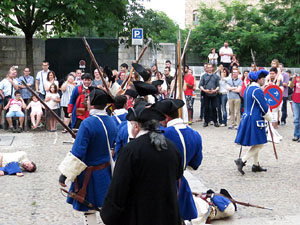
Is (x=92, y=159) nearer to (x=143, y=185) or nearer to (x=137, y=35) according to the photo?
(x=143, y=185)

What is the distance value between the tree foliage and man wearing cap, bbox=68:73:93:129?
23104 mm

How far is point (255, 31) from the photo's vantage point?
36312 millimetres

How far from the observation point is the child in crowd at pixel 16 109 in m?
15.4

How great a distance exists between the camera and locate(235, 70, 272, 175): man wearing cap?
967 cm

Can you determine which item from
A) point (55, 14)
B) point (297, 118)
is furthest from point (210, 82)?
point (55, 14)

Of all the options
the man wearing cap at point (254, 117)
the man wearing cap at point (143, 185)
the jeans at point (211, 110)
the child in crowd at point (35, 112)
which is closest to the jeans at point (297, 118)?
the jeans at point (211, 110)

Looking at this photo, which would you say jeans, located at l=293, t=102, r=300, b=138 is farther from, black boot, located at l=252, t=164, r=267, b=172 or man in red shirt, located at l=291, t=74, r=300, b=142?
black boot, located at l=252, t=164, r=267, b=172

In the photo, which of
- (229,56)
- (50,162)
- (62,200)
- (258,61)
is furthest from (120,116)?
(258,61)

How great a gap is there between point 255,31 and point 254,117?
27.4 m

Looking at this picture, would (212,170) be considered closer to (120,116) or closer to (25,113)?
(120,116)

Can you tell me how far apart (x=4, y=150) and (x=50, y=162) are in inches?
71.7

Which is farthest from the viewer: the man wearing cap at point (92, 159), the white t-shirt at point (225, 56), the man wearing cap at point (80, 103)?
the white t-shirt at point (225, 56)

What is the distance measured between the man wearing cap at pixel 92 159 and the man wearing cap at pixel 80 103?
631 centimetres

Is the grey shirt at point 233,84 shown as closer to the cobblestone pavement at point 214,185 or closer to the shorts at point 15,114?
the cobblestone pavement at point 214,185
